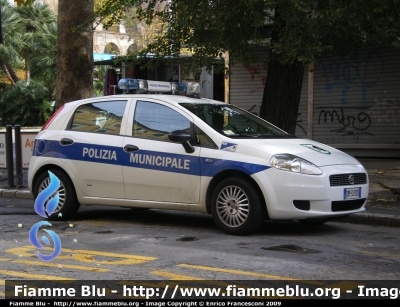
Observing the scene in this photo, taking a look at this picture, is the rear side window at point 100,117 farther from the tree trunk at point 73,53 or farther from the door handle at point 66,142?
the tree trunk at point 73,53

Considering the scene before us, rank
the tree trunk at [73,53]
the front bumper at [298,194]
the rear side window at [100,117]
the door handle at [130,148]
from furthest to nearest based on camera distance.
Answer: the tree trunk at [73,53]
the rear side window at [100,117]
the door handle at [130,148]
the front bumper at [298,194]

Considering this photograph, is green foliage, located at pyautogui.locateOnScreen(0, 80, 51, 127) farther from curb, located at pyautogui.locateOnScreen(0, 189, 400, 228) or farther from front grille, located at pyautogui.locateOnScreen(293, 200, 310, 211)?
front grille, located at pyautogui.locateOnScreen(293, 200, 310, 211)

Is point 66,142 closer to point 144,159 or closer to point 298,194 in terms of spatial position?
point 144,159

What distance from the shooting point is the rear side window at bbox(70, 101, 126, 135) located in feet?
30.1

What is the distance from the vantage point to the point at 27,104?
42.6m

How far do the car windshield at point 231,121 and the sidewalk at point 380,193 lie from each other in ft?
5.49

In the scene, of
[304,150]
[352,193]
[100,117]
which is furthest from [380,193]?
[100,117]

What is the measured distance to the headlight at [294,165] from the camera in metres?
7.84

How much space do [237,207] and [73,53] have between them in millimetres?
7454

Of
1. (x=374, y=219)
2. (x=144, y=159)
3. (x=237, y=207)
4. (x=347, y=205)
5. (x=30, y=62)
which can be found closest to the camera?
(x=237, y=207)

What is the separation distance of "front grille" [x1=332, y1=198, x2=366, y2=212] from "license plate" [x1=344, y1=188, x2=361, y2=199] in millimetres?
54

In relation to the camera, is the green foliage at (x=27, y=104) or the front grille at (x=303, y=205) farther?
the green foliage at (x=27, y=104)

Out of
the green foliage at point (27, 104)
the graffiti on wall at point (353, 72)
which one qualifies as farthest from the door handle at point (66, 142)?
the green foliage at point (27, 104)

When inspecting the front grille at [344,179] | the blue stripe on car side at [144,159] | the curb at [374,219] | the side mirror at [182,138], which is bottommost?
the curb at [374,219]
